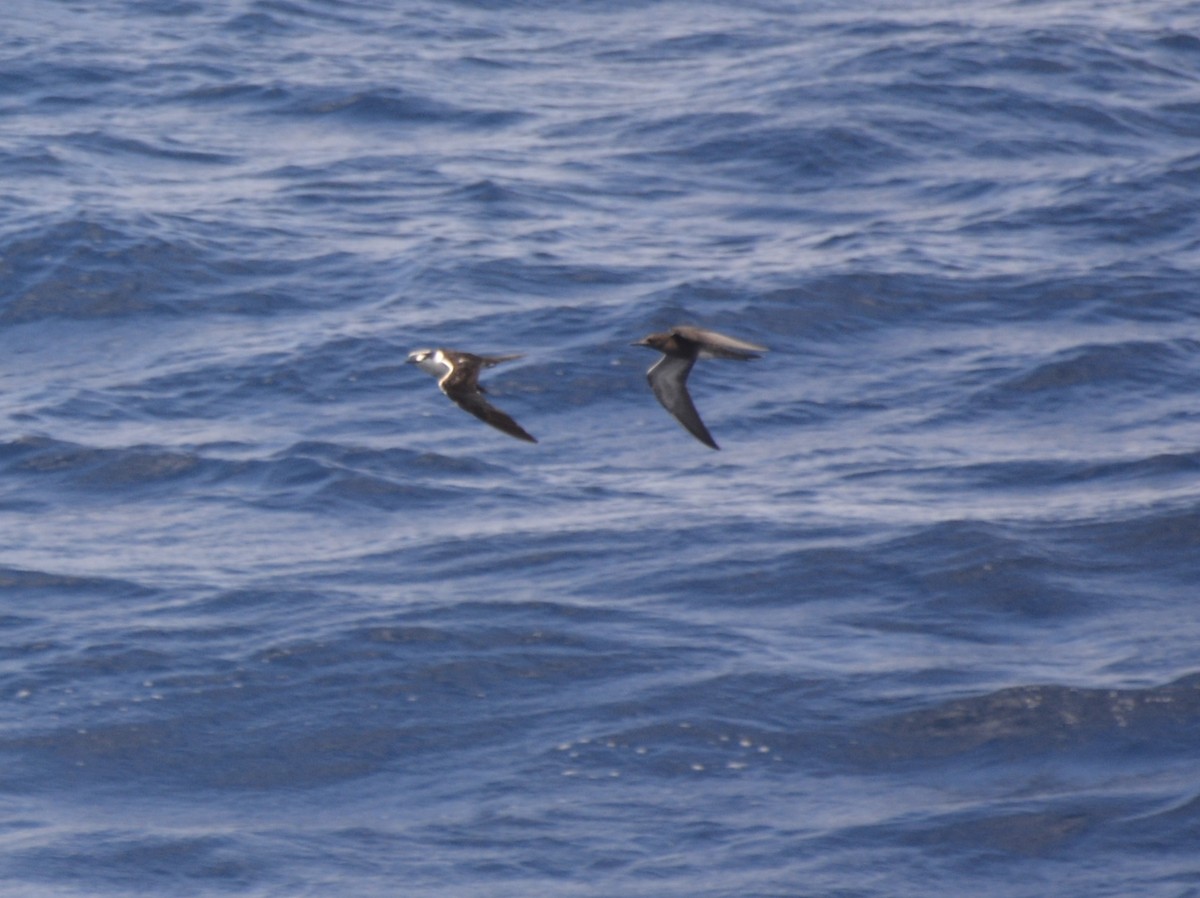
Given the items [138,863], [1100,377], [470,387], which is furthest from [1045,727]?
[138,863]

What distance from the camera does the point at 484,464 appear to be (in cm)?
2172

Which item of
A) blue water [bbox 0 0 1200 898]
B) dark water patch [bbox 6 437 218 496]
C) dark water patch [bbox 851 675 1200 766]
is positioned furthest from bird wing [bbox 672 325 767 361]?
dark water patch [bbox 6 437 218 496]

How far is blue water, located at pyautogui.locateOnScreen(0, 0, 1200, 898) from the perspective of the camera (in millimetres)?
17500

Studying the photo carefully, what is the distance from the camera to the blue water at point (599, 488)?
17.5 meters

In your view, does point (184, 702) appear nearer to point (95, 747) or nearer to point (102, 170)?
point (95, 747)

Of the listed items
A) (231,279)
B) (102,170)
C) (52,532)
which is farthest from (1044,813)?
(102,170)

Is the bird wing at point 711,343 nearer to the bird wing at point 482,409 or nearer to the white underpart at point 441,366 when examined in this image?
the bird wing at point 482,409

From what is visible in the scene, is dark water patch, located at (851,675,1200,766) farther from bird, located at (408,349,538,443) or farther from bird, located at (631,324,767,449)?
bird, located at (408,349,538,443)

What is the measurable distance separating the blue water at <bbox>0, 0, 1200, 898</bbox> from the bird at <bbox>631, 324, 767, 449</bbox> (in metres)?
4.33

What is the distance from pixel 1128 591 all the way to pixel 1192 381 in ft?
12.5

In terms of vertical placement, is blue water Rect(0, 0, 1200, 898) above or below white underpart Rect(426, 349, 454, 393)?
below

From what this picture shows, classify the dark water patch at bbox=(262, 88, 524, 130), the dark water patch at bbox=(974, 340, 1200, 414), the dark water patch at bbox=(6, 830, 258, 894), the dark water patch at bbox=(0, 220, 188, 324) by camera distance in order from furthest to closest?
the dark water patch at bbox=(262, 88, 524, 130), the dark water patch at bbox=(0, 220, 188, 324), the dark water patch at bbox=(974, 340, 1200, 414), the dark water patch at bbox=(6, 830, 258, 894)

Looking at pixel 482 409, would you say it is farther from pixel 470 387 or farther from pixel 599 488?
pixel 599 488

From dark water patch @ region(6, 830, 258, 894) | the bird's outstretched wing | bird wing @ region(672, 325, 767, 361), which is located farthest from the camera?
dark water patch @ region(6, 830, 258, 894)
